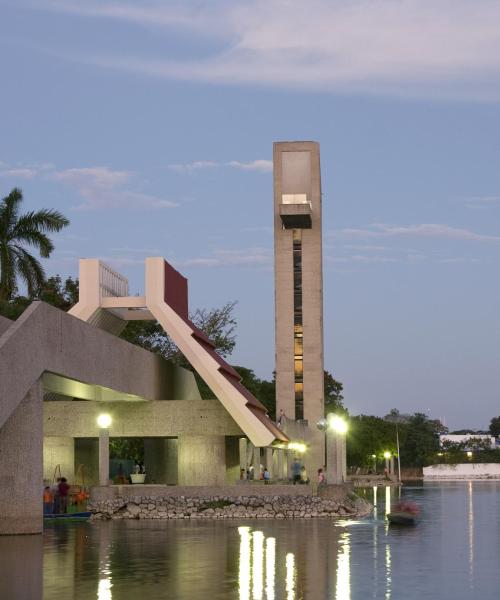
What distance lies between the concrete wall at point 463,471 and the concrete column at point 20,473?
130746mm

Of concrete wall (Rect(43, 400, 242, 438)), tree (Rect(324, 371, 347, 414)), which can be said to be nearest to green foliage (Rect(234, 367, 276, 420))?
tree (Rect(324, 371, 347, 414))

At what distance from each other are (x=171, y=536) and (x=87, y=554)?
231 inches

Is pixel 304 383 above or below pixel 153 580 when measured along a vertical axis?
above

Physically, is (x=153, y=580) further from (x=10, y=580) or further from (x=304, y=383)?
(x=304, y=383)

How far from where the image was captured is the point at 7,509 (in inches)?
1208

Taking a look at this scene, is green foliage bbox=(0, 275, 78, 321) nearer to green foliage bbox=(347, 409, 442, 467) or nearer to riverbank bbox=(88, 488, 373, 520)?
riverbank bbox=(88, 488, 373, 520)

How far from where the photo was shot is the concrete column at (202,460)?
157ft

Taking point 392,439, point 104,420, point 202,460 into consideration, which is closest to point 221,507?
point 104,420

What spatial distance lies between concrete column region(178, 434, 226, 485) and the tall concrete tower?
26.8 m

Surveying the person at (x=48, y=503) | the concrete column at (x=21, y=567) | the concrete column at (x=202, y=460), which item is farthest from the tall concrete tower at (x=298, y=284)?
the concrete column at (x=21, y=567)

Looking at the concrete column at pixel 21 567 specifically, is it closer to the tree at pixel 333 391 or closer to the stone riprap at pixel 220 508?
the stone riprap at pixel 220 508

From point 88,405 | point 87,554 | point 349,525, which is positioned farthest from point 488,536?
point 88,405

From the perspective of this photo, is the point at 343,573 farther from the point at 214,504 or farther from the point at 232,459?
the point at 232,459

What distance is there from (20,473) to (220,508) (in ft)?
38.6
